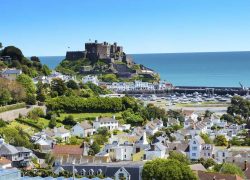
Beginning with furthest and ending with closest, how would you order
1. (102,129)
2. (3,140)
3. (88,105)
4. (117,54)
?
(117,54), (88,105), (102,129), (3,140)

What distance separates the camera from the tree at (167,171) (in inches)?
984

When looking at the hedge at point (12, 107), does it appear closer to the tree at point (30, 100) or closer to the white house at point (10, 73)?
the tree at point (30, 100)

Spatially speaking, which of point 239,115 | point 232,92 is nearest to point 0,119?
point 239,115

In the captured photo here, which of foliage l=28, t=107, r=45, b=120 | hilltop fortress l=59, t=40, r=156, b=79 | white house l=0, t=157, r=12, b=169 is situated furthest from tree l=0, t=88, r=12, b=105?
hilltop fortress l=59, t=40, r=156, b=79

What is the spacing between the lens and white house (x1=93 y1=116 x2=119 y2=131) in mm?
49031

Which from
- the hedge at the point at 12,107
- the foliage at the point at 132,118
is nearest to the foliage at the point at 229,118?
the foliage at the point at 132,118

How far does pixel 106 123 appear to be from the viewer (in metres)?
49.7

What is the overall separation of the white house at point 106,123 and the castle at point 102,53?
56.2 meters

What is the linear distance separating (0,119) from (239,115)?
109ft

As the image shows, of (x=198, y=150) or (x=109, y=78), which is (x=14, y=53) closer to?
(x=198, y=150)

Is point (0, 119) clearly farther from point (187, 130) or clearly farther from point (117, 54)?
point (117, 54)

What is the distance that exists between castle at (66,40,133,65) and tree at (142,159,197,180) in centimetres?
8069

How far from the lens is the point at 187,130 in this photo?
4941 cm

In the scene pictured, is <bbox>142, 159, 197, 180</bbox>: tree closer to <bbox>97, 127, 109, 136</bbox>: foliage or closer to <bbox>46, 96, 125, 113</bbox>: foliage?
<bbox>97, 127, 109, 136</bbox>: foliage
